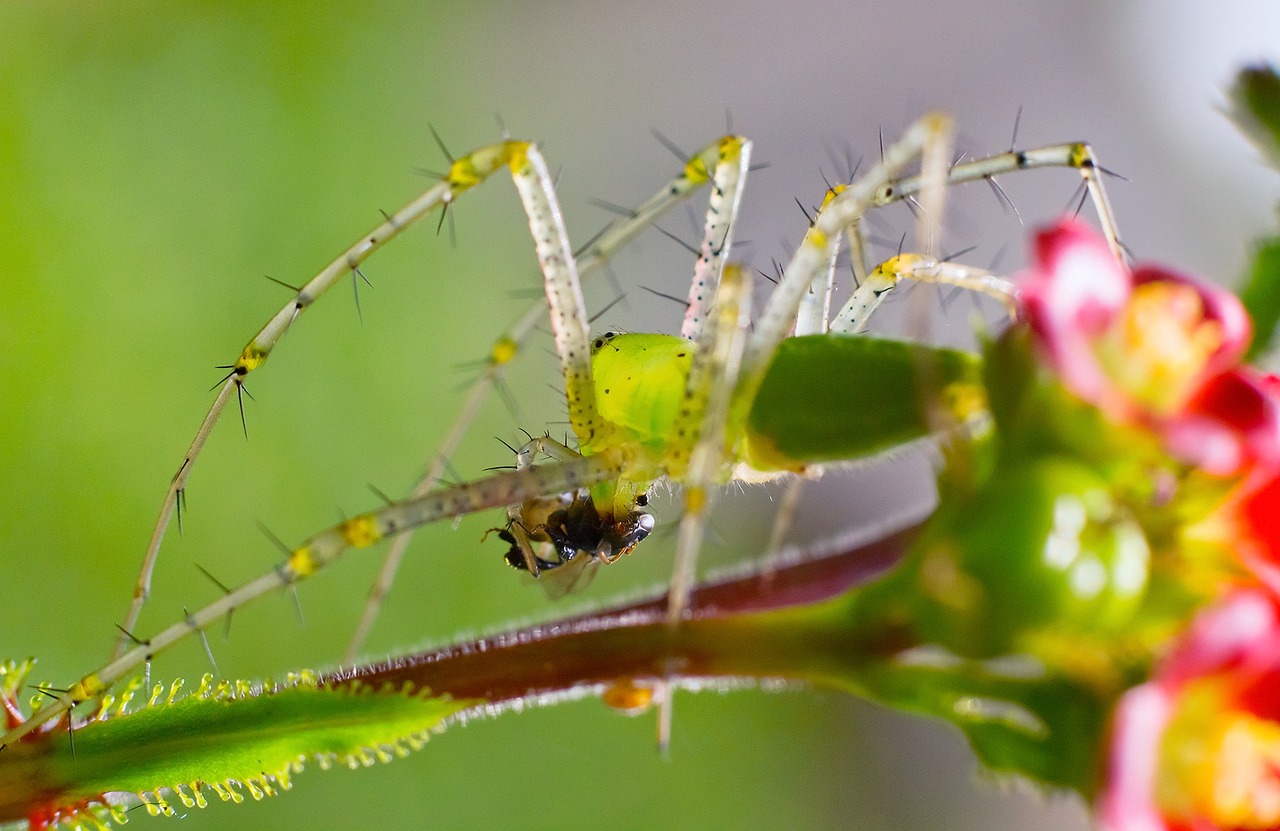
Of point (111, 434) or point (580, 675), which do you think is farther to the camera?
point (111, 434)

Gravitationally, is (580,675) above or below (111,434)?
below

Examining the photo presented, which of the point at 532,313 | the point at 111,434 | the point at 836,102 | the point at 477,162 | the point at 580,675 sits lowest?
the point at 580,675

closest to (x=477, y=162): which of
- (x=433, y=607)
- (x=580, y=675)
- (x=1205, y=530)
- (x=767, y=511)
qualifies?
(x=580, y=675)

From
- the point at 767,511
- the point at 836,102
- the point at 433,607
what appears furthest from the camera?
the point at 836,102

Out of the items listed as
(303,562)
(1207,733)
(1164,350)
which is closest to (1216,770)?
(1207,733)

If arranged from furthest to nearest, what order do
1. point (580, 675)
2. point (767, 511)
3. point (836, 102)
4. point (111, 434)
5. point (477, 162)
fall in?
point (836, 102)
point (767, 511)
point (111, 434)
point (477, 162)
point (580, 675)

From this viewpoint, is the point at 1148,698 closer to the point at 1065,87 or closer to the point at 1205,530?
the point at 1205,530

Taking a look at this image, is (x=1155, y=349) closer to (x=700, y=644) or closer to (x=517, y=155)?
(x=700, y=644)
